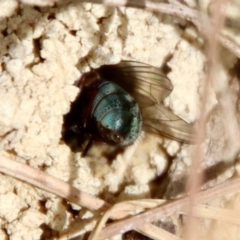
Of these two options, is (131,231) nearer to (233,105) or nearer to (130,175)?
(130,175)

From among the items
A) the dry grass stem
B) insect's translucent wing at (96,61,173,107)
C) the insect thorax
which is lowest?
the insect thorax

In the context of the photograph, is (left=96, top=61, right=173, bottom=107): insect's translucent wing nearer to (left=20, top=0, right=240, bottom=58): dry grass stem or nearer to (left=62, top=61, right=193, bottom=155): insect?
(left=62, top=61, right=193, bottom=155): insect

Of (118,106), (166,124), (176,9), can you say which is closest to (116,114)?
(118,106)

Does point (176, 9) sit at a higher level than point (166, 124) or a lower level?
higher

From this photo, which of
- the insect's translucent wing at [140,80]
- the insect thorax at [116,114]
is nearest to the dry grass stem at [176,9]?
the insect's translucent wing at [140,80]

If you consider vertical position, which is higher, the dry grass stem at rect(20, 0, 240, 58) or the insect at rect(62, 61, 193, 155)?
the dry grass stem at rect(20, 0, 240, 58)

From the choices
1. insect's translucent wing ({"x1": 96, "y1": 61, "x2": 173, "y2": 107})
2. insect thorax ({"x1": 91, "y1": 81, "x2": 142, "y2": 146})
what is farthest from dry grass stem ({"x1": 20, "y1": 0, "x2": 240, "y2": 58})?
insect thorax ({"x1": 91, "y1": 81, "x2": 142, "y2": 146})

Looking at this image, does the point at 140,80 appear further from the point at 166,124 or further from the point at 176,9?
the point at 176,9
